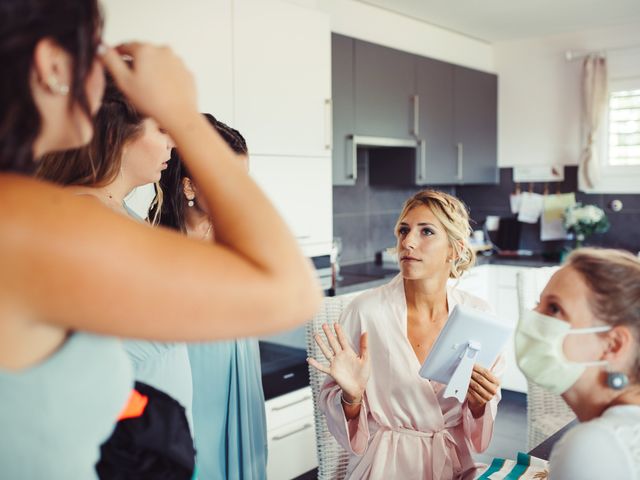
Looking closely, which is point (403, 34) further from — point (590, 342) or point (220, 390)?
A: point (590, 342)

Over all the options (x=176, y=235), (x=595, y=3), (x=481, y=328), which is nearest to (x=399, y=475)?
(x=481, y=328)

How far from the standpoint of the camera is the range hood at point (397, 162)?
14.4 ft

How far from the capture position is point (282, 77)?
10.4 feet

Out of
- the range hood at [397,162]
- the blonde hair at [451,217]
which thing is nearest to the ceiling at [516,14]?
the range hood at [397,162]

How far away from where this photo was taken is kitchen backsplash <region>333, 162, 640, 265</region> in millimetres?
4543

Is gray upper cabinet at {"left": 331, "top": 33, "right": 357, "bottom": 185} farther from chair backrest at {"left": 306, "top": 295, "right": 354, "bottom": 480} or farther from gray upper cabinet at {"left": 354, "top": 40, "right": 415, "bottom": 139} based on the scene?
chair backrest at {"left": 306, "top": 295, "right": 354, "bottom": 480}

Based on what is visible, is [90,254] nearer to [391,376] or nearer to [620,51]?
[391,376]

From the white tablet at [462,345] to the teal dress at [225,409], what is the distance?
1.73 feet

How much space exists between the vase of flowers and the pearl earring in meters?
4.51

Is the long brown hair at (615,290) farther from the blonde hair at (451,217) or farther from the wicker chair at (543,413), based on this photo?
the wicker chair at (543,413)

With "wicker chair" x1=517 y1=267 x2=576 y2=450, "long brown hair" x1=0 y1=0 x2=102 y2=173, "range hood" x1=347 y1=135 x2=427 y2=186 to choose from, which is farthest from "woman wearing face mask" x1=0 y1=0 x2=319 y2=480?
"range hood" x1=347 y1=135 x2=427 y2=186

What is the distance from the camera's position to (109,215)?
0.68 meters

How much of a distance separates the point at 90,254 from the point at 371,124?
348cm

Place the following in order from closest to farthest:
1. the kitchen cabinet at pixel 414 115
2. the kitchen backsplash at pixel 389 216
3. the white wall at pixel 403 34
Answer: the kitchen cabinet at pixel 414 115 < the white wall at pixel 403 34 < the kitchen backsplash at pixel 389 216
